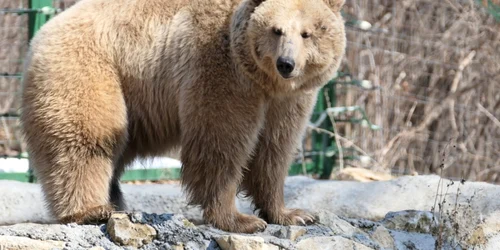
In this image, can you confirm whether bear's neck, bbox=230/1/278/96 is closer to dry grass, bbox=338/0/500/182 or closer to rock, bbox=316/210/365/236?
rock, bbox=316/210/365/236

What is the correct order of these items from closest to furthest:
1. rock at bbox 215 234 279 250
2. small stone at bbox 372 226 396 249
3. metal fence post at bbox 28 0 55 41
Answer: rock at bbox 215 234 279 250 → small stone at bbox 372 226 396 249 → metal fence post at bbox 28 0 55 41

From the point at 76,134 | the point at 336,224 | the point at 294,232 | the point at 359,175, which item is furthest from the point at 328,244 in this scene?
the point at 359,175

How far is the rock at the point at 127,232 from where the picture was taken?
4211mm

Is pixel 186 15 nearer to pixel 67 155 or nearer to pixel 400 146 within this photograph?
pixel 67 155

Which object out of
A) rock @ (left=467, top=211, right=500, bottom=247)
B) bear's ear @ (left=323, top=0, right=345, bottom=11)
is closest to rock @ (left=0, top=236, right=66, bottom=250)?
bear's ear @ (left=323, top=0, right=345, bottom=11)

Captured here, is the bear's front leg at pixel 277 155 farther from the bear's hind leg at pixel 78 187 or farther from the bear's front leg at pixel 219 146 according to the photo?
the bear's hind leg at pixel 78 187

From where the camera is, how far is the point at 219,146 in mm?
4719

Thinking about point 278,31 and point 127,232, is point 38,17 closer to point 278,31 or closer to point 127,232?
point 278,31

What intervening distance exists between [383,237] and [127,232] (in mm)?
1546

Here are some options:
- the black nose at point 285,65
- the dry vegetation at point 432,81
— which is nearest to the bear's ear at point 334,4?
the black nose at point 285,65

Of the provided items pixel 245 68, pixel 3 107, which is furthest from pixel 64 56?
pixel 3 107

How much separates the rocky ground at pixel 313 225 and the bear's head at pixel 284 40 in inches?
32.2

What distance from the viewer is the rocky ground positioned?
421 cm

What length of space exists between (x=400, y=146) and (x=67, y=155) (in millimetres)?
6330
